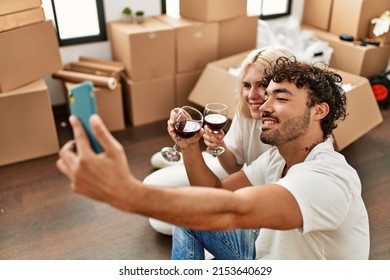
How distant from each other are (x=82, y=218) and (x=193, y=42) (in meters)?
1.45

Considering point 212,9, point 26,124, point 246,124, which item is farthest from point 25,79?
point 246,124

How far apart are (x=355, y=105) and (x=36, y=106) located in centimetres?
187

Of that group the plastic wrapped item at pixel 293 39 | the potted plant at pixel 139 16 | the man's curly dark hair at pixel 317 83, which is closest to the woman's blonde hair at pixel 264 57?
the man's curly dark hair at pixel 317 83

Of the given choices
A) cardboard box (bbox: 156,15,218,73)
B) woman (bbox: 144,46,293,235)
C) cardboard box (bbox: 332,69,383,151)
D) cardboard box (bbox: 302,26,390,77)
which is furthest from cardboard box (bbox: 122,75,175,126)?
cardboard box (bbox: 302,26,390,77)

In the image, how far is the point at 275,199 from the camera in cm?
89

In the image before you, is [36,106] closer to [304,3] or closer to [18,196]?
[18,196]

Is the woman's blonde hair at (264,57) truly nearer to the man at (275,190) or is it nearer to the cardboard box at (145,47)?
the man at (275,190)

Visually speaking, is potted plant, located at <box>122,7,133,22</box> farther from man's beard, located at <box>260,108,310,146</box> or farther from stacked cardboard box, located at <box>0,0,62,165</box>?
man's beard, located at <box>260,108,310,146</box>

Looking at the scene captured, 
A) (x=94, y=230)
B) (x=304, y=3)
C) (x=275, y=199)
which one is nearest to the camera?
(x=275, y=199)

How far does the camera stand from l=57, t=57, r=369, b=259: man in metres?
0.67

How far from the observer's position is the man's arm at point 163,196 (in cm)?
65

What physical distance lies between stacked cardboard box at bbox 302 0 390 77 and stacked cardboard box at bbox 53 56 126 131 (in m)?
1.68

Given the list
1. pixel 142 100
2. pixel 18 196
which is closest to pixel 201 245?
pixel 18 196

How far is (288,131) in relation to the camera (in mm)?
1132
